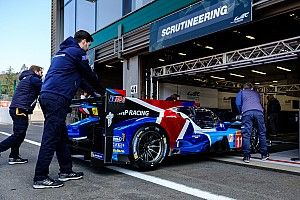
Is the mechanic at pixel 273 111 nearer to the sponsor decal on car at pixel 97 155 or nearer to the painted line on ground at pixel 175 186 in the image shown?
the painted line on ground at pixel 175 186

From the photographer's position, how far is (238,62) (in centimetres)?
869

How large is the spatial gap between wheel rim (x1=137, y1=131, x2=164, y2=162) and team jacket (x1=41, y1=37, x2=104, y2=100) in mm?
1365

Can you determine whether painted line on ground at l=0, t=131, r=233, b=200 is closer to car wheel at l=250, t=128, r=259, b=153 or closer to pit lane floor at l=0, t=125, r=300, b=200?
pit lane floor at l=0, t=125, r=300, b=200

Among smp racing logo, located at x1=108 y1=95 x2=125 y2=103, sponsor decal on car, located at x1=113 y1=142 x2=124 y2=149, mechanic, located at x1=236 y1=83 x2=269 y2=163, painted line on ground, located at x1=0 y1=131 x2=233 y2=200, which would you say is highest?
smp racing logo, located at x1=108 y1=95 x2=125 y2=103

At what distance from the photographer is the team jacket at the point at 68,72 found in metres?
Result: 4.20

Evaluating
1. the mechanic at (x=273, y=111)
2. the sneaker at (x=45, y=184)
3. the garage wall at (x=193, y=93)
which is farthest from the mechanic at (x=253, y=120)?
the mechanic at (x=273, y=111)

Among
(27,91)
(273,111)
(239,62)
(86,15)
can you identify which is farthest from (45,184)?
(86,15)

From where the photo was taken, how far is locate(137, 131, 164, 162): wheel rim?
202 inches

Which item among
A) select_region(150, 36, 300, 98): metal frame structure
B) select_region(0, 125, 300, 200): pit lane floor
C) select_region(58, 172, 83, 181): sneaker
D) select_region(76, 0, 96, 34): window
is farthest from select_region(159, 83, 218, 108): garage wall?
select_region(58, 172, 83, 181): sneaker

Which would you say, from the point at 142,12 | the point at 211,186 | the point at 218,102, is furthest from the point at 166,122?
the point at 218,102

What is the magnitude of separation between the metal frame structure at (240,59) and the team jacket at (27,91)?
5300mm

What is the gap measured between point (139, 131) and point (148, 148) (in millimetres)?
368

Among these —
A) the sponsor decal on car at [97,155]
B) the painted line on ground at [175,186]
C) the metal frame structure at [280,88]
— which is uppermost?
the metal frame structure at [280,88]

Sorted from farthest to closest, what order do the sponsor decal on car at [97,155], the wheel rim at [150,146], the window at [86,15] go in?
the window at [86,15], the wheel rim at [150,146], the sponsor decal on car at [97,155]
